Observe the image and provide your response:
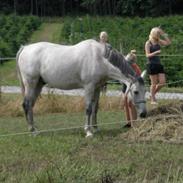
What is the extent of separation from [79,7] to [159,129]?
2762 inches

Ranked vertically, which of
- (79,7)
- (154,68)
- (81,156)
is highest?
(81,156)

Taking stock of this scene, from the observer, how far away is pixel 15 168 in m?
10.0

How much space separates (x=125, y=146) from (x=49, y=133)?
2.31 m

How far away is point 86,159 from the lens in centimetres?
1048

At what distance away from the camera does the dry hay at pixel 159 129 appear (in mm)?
12211

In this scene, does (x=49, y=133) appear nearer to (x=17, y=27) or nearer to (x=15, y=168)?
(x=15, y=168)

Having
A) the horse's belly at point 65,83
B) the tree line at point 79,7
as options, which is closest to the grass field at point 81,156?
the horse's belly at point 65,83

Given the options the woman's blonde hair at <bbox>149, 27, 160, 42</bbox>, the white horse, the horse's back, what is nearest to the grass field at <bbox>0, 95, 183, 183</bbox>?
the white horse

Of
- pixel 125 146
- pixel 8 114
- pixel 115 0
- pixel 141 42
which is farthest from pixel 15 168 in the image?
pixel 115 0

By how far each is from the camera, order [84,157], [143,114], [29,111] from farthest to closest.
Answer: [29,111] < [143,114] < [84,157]

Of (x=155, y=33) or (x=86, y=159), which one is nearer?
(x=86, y=159)

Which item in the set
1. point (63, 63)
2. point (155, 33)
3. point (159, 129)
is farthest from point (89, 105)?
point (155, 33)

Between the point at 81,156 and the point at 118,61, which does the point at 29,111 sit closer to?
the point at 118,61

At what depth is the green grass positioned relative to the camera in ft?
26.7
